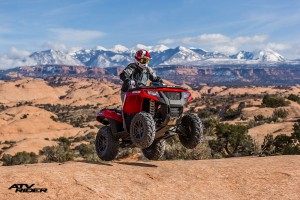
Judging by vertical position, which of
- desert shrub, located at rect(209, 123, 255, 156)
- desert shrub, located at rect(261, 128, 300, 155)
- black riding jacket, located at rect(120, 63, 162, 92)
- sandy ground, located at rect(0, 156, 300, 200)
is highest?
black riding jacket, located at rect(120, 63, 162, 92)

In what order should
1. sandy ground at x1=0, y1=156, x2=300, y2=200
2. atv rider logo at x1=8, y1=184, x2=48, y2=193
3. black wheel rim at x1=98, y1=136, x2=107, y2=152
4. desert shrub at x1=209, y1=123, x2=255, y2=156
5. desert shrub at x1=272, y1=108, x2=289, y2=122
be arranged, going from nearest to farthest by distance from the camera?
atv rider logo at x1=8, y1=184, x2=48, y2=193 → sandy ground at x1=0, y1=156, x2=300, y2=200 → black wheel rim at x1=98, y1=136, x2=107, y2=152 → desert shrub at x1=209, y1=123, x2=255, y2=156 → desert shrub at x1=272, y1=108, x2=289, y2=122

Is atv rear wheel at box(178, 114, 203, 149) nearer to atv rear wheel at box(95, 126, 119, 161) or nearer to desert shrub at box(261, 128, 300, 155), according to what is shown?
atv rear wheel at box(95, 126, 119, 161)

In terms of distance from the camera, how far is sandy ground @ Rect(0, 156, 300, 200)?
7.85 m

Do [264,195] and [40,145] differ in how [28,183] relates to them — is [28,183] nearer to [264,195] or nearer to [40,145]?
[264,195]

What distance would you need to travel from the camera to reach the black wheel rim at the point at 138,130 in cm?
958

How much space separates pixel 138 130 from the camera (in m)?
9.70

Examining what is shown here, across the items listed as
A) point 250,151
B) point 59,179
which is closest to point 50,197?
point 59,179

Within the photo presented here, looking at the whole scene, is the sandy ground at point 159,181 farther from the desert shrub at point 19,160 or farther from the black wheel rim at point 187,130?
the desert shrub at point 19,160

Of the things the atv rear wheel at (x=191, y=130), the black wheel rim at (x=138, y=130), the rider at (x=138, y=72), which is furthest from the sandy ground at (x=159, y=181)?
the rider at (x=138, y=72)

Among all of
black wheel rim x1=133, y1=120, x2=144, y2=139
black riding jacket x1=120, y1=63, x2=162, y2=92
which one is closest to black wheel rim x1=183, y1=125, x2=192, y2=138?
black wheel rim x1=133, y1=120, x2=144, y2=139

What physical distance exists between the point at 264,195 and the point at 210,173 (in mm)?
1452

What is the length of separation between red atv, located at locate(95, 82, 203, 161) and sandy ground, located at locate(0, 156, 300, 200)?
0.84 m

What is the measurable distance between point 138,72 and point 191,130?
7.31 ft

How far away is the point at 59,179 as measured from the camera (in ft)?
26.5
